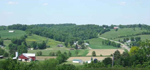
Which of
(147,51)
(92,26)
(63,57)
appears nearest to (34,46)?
(63,57)

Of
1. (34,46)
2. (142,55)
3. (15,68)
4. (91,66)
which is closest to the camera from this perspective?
(15,68)

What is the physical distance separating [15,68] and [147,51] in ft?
84.9

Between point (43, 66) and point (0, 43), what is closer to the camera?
point (43, 66)

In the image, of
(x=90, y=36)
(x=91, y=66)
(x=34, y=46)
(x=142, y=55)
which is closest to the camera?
(x=91, y=66)

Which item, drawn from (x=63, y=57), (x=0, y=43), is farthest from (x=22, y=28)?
(x=63, y=57)

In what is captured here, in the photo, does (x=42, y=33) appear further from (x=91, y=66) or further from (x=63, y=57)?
(x=91, y=66)

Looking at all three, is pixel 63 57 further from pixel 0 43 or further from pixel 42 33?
pixel 42 33

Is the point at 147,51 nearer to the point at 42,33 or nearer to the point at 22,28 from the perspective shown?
the point at 42,33

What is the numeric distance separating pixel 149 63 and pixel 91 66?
889 cm

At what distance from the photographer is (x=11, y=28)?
124812mm

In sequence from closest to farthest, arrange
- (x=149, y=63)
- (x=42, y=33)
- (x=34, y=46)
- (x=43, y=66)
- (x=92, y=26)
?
(x=43, y=66) → (x=149, y=63) → (x=34, y=46) → (x=42, y=33) → (x=92, y=26)

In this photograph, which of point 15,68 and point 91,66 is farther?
point 91,66

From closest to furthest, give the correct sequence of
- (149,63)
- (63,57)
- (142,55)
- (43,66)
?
(43,66) → (149,63) → (142,55) → (63,57)

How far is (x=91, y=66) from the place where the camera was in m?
38.3
